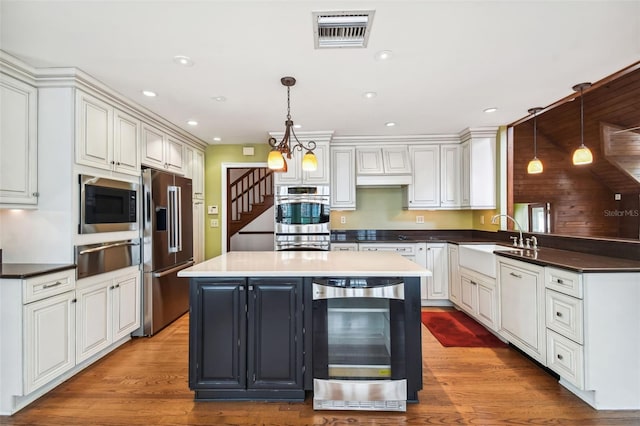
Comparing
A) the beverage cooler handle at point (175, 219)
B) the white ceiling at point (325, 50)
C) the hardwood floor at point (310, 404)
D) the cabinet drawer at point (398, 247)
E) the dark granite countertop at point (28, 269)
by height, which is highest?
the white ceiling at point (325, 50)

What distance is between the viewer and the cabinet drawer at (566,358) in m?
2.01

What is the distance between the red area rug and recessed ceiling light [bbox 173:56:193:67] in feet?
11.1

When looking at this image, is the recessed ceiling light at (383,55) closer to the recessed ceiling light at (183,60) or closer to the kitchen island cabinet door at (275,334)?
the recessed ceiling light at (183,60)

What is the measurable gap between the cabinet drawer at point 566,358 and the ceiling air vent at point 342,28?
253 centimetres

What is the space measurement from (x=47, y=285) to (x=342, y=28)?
2.69m

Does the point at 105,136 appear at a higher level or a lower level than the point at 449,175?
higher

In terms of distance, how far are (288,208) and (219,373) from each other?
2.36m

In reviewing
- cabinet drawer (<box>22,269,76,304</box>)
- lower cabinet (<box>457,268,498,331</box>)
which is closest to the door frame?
cabinet drawer (<box>22,269,76,304</box>)

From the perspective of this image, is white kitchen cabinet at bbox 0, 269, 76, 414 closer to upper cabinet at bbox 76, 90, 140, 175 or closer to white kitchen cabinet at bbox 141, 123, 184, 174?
upper cabinet at bbox 76, 90, 140, 175

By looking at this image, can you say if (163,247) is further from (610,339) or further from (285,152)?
(610,339)

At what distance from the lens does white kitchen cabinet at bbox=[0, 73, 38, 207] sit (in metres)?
2.14

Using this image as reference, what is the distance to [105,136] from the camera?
2.69m

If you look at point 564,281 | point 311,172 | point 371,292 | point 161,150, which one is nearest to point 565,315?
point 564,281

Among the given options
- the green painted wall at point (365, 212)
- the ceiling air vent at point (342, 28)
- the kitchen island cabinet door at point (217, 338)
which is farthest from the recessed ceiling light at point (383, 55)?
the green painted wall at point (365, 212)
